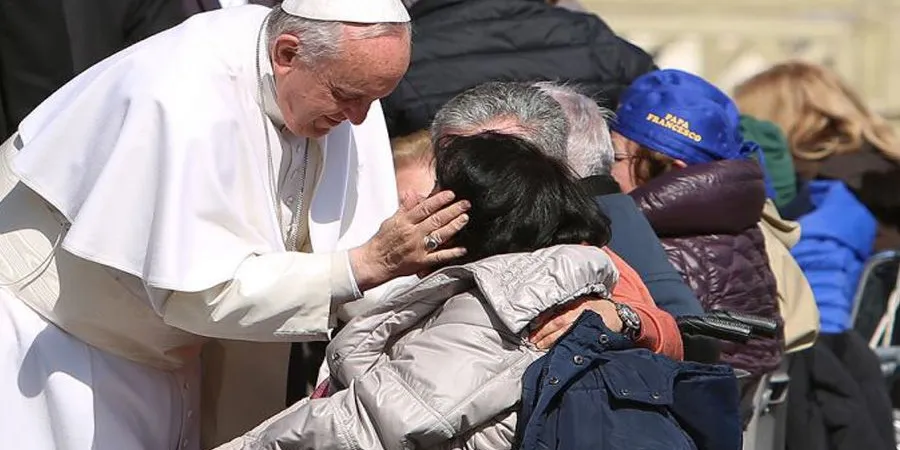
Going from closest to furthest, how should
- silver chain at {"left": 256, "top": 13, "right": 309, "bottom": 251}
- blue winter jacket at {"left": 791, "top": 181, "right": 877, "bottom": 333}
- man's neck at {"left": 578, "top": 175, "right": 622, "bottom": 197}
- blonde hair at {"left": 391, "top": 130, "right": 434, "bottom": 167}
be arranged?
silver chain at {"left": 256, "top": 13, "right": 309, "bottom": 251}, man's neck at {"left": 578, "top": 175, "right": 622, "bottom": 197}, blonde hair at {"left": 391, "top": 130, "right": 434, "bottom": 167}, blue winter jacket at {"left": 791, "top": 181, "right": 877, "bottom": 333}

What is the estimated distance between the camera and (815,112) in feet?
19.3

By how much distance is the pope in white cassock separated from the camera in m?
3.28

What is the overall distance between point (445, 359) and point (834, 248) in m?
3.00

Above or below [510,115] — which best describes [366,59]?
above

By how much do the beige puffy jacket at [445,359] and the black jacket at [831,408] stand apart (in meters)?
2.31

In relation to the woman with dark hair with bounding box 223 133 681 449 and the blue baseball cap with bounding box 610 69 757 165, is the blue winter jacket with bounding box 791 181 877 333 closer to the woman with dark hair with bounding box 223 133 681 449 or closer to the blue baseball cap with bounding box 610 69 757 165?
the blue baseball cap with bounding box 610 69 757 165

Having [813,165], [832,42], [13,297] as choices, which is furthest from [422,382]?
[832,42]

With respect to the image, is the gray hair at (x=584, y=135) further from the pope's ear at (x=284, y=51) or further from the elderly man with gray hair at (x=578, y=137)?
the pope's ear at (x=284, y=51)

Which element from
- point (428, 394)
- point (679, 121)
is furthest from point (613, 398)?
point (679, 121)

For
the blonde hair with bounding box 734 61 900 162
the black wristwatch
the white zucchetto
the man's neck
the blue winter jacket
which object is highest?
the white zucchetto

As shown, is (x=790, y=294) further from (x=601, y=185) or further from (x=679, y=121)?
(x=601, y=185)

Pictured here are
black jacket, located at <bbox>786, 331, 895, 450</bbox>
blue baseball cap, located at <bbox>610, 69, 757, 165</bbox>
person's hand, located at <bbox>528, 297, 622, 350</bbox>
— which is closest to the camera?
person's hand, located at <bbox>528, 297, 622, 350</bbox>

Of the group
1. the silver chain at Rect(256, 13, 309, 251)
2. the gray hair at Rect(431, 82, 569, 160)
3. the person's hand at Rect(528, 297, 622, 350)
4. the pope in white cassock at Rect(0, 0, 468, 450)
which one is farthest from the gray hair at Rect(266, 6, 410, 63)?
the person's hand at Rect(528, 297, 622, 350)

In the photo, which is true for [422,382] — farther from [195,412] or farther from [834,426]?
[834,426]
